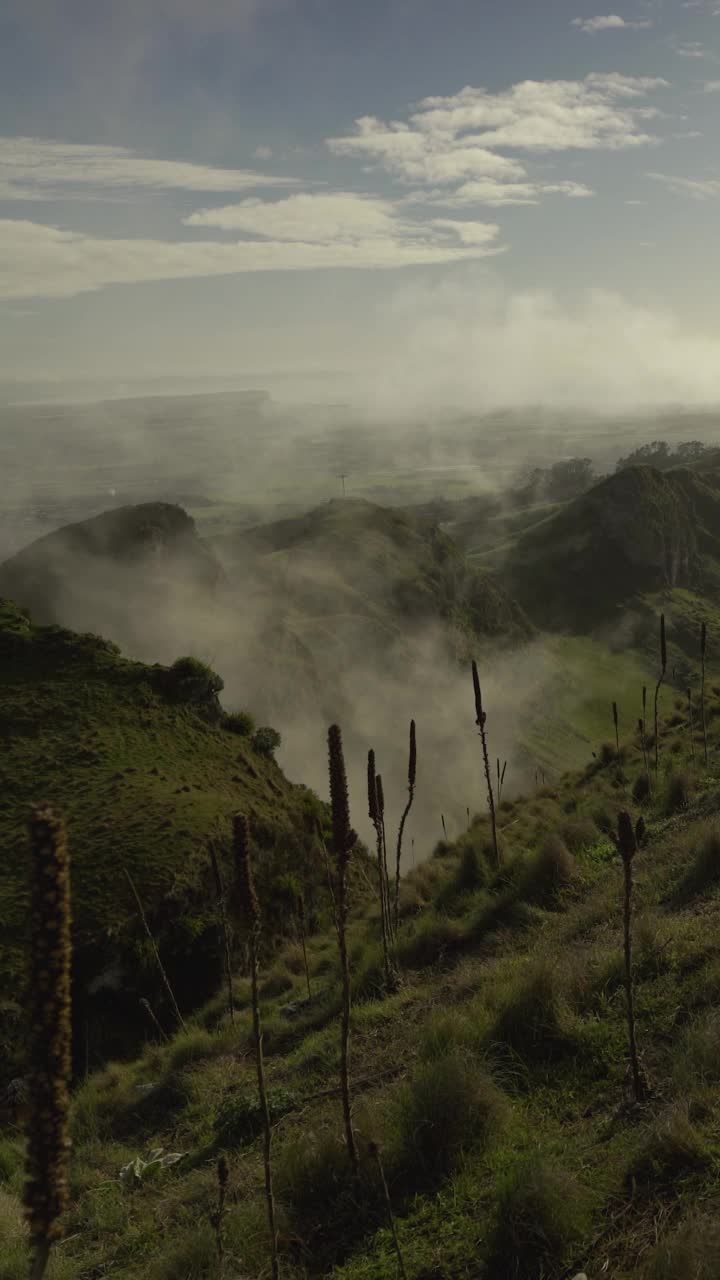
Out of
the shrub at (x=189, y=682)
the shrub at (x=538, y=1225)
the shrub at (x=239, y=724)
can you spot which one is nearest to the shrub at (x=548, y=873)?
the shrub at (x=538, y=1225)

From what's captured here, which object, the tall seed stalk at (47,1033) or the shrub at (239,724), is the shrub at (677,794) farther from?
the tall seed stalk at (47,1033)

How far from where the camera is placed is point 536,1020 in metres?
9.52

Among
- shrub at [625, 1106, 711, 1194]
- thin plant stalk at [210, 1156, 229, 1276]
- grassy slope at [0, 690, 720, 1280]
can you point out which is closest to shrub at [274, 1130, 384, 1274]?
grassy slope at [0, 690, 720, 1280]

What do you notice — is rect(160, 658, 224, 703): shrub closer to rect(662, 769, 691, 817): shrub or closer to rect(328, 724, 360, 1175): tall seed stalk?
rect(662, 769, 691, 817): shrub

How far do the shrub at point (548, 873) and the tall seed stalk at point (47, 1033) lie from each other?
43.9ft

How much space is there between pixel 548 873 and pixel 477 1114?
→ 28.6ft

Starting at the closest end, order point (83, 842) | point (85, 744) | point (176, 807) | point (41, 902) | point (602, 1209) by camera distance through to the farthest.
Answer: point (41, 902)
point (602, 1209)
point (83, 842)
point (176, 807)
point (85, 744)

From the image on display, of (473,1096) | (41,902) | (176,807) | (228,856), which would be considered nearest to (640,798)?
(228,856)

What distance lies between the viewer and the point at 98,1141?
1259cm

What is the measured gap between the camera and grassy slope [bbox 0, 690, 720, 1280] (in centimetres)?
629

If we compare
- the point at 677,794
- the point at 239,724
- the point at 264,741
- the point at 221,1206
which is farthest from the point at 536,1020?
the point at 239,724

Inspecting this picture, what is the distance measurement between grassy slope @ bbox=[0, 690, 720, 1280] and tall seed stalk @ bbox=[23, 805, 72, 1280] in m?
3.94

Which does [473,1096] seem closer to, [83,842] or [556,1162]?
[556,1162]

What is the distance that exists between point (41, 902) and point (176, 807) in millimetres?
22687
